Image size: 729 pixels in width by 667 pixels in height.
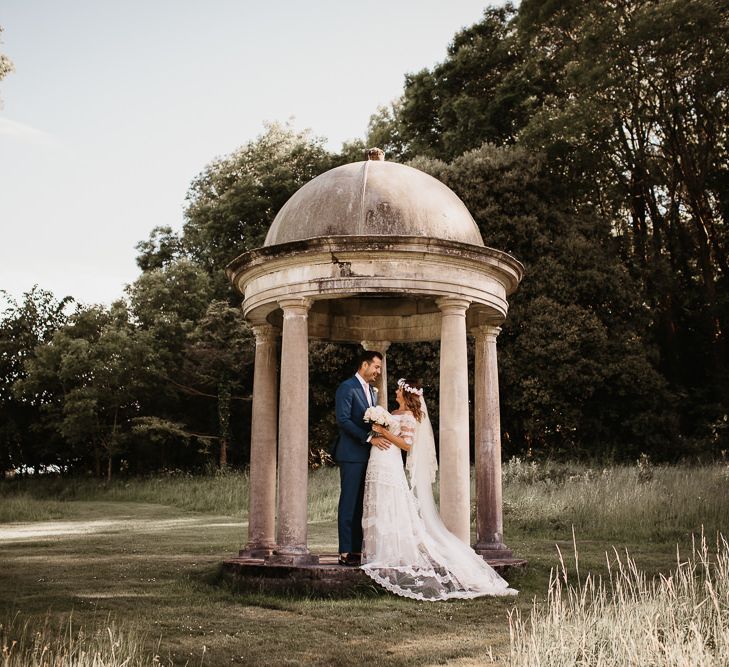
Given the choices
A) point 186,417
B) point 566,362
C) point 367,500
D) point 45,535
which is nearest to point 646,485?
point 566,362

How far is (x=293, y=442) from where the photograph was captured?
1232 centimetres

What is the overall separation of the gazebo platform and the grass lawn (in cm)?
35

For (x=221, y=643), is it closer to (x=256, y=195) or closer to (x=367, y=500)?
(x=367, y=500)

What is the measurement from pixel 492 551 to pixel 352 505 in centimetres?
285

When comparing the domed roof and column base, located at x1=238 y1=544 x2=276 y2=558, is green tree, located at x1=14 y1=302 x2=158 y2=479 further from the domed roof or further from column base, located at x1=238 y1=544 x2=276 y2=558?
the domed roof

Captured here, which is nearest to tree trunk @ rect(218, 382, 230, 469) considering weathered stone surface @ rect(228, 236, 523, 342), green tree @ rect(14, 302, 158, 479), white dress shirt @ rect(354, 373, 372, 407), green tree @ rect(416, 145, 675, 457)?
green tree @ rect(14, 302, 158, 479)

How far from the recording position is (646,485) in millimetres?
21359

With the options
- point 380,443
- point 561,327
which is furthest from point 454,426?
point 561,327

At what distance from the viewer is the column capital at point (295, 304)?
12602 mm

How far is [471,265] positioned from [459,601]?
483cm

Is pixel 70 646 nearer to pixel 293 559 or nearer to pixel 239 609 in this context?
pixel 239 609

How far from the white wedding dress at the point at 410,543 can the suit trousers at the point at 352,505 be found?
0.91ft

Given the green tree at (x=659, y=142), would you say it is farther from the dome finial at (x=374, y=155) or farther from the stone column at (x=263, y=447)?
the stone column at (x=263, y=447)

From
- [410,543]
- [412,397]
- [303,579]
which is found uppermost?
[412,397]
